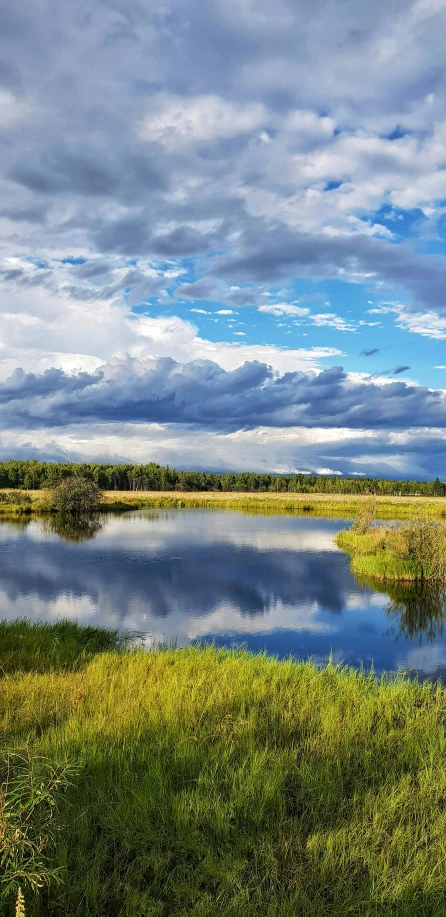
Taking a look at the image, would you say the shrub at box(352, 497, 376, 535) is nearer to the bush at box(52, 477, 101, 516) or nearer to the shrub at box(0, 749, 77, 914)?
the shrub at box(0, 749, 77, 914)

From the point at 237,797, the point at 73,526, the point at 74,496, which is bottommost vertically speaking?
the point at 73,526

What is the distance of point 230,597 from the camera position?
1031 inches

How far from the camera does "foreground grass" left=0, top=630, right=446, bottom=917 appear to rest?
529 cm

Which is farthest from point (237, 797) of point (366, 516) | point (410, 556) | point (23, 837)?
point (366, 516)

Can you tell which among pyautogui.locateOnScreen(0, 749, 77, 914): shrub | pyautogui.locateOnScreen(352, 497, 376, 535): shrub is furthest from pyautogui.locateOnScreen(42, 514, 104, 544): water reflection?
pyautogui.locateOnScreen(0, 749, 77, 914): shrub

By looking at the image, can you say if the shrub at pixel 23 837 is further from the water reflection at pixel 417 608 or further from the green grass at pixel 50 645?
the water reflection at pixel 417 608

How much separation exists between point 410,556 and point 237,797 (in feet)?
87.8

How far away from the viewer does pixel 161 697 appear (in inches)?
Answer: 398

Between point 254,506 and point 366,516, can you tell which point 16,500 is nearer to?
point 254,506

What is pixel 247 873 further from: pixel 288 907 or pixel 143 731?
pixel 143 731

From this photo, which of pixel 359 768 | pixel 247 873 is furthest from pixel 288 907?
pixel 359 768

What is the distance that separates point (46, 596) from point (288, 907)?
22028mm

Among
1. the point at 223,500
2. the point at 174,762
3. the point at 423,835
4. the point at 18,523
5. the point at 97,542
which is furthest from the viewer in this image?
the point at 223,500

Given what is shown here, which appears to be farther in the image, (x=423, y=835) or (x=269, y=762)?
(x=269, y=762)
